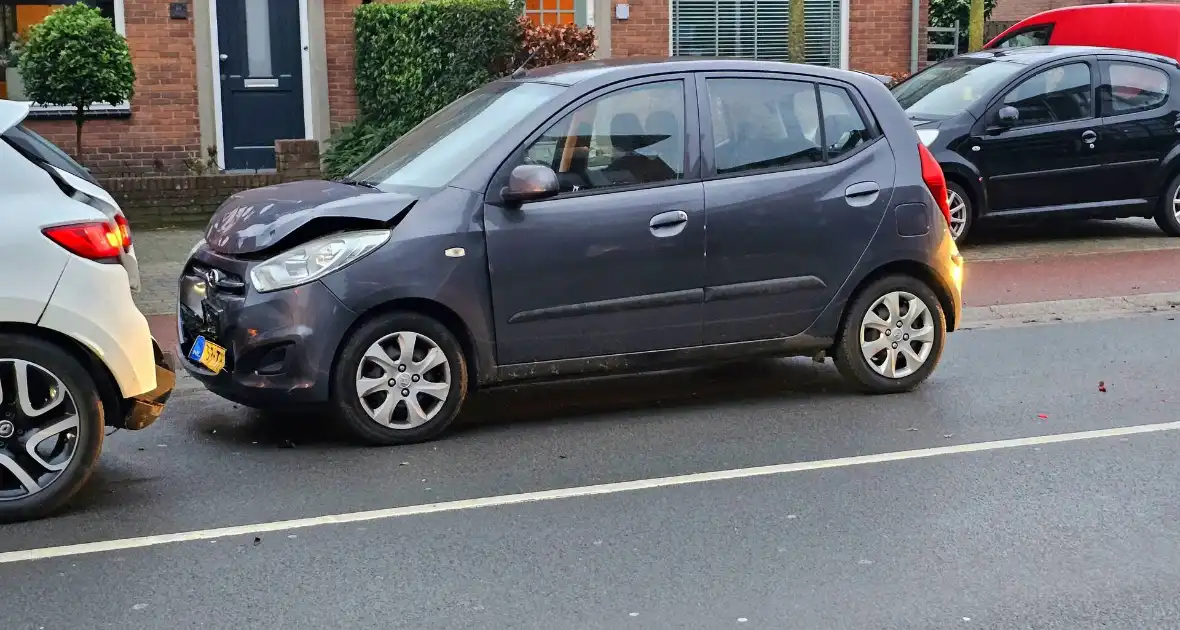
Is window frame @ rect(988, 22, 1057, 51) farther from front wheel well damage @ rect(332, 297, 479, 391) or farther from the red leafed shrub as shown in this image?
front wheel well damage @ rect(332, 297, 479, 391)

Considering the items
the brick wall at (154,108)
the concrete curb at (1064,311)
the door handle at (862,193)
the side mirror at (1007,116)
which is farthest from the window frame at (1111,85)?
the brick wall at (154,108)

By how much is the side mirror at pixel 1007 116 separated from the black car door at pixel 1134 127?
89cm

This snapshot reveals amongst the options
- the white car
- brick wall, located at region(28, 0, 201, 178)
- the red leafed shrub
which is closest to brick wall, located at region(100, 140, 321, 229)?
brick wall, located at region(28, 0, 201, 178)

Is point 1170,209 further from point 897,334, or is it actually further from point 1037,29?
point 897,334

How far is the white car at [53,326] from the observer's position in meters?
5.50

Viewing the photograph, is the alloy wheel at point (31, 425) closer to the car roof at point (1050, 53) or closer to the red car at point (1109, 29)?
the car roof at point (1050, 53)

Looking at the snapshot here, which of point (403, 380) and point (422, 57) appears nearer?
point (403, 380)

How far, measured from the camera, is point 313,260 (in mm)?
6598

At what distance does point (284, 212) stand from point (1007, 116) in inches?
301

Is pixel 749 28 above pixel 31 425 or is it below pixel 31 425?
above

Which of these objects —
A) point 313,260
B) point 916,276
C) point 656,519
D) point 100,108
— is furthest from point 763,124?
point 100,108

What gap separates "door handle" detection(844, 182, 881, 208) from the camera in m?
7.51

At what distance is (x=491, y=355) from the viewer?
6895 millimetres

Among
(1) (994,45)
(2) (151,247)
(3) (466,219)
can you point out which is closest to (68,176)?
(3) (466,219)
